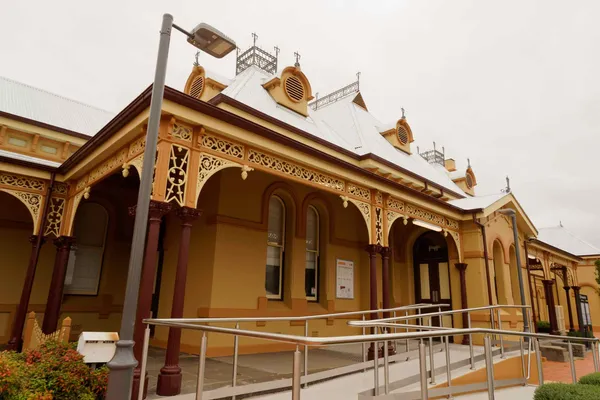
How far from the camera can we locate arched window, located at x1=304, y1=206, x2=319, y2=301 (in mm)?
12477

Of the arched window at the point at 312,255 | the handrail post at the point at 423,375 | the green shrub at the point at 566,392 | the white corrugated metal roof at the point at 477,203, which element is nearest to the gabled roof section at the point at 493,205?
the white corrugated metal roof at the point at 477,203

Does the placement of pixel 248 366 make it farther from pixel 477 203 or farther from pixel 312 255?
pixel 477 203

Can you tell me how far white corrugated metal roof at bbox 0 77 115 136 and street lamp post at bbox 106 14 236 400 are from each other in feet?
36.5

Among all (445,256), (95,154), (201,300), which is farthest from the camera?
(445,256)

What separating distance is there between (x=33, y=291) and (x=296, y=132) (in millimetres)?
8631

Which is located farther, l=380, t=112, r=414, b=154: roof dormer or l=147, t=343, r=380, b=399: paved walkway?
l=380, t=112, r=414, b=154: roof dormer

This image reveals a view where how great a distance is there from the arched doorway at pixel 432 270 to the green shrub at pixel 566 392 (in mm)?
9468

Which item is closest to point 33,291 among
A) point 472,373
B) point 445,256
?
point 472,373

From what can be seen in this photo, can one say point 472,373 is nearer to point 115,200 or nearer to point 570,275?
point 115,200

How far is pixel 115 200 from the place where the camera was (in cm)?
1230

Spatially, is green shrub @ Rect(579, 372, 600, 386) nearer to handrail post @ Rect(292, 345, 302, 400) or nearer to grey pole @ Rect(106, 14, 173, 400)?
handrail post @ Rect(292, 345, 302, 400)

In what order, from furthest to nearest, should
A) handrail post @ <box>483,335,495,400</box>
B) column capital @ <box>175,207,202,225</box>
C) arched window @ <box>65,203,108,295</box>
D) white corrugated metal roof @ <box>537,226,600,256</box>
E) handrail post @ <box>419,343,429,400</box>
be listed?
white corrugated metal roof @ <box>537,226,600,256</box>, arched window @ <box>65,203,108,295</box>, column capital @ <box>175,207,202,225</box>, handrail post @ <box>483,335,495,400</box>, handrail post @ <box>419,343,429,400</box>

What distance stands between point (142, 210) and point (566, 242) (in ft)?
139

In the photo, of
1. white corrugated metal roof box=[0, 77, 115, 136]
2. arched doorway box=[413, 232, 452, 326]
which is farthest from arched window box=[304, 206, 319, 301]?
white corrugated metal roof box=[0, 77, 115, 136]
